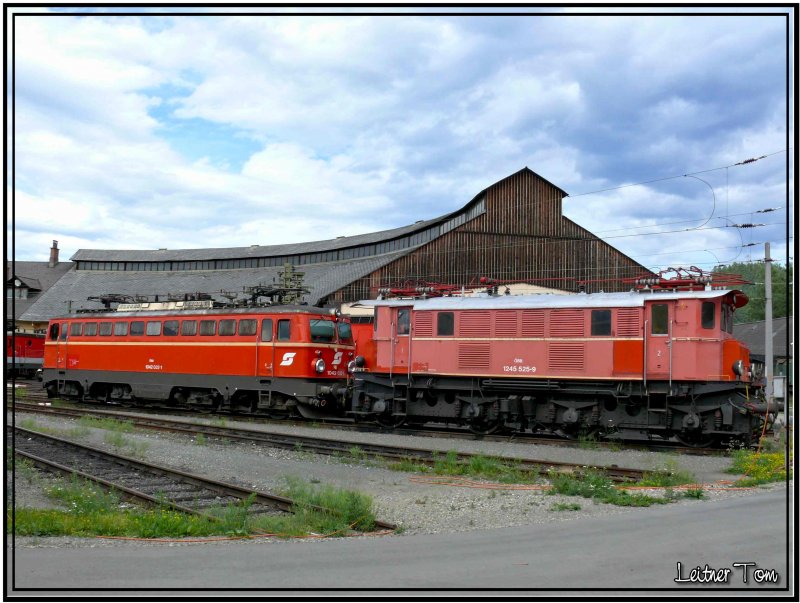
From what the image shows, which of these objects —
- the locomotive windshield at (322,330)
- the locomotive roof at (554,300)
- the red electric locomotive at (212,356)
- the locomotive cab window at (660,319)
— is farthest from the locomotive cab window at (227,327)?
the locomotive cab window at (660,319)

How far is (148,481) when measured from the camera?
13742 millimetres

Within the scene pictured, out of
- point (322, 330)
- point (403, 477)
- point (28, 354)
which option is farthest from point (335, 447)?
point (28, 354)

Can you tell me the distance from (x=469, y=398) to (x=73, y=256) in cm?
5878

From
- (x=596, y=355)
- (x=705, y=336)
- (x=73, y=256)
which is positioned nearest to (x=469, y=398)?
(x=596, y=355)

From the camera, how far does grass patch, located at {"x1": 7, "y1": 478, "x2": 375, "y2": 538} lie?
927cm

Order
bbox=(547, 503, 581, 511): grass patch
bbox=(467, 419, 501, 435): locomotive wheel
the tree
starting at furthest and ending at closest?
the tree < bbox=(467, 419, 501, 435): locomotive wheel < bbox=(547, 503, 581, 511): grass patch

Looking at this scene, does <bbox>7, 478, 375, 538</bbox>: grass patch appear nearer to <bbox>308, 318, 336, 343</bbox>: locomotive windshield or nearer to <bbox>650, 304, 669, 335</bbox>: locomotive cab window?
<bbox>650, 304, 669, 335</bbox>: locomotive cab window

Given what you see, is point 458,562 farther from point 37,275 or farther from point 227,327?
point 37,275

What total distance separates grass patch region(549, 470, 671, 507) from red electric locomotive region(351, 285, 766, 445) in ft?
19.0

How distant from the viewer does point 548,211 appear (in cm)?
4581

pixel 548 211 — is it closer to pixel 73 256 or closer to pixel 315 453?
pixel 315 453

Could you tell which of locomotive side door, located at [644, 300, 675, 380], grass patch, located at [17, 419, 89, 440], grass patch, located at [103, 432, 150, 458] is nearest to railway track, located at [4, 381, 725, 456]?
locomotive side door, located at [644, 300, 675, 380]

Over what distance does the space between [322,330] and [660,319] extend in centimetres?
1093

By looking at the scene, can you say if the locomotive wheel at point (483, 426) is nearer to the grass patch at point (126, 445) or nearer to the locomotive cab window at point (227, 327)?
the grass patch at point (126, 445)
